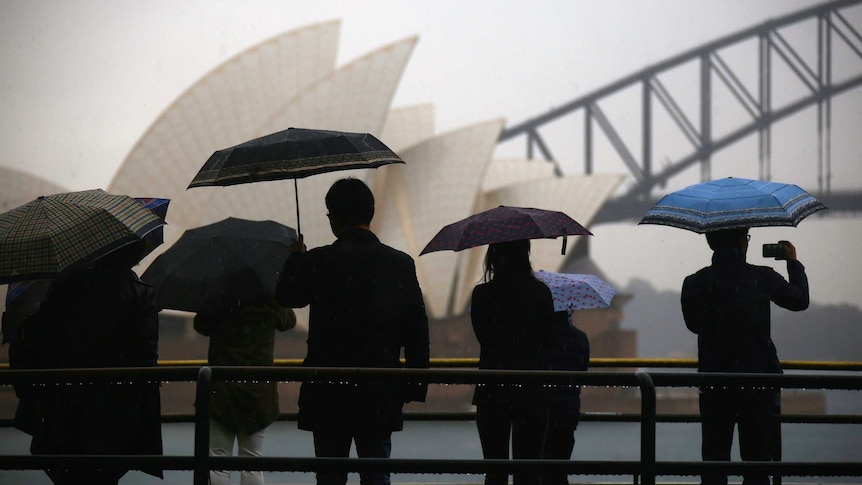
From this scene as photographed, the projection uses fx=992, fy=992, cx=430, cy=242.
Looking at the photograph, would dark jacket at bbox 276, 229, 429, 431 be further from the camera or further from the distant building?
the distant building

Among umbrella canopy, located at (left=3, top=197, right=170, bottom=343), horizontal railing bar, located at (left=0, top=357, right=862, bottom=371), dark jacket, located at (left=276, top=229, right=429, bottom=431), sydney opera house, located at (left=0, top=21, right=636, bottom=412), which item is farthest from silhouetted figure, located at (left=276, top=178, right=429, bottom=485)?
sydney opera house, located at (left=0, top=21, right=636, bottom=412)

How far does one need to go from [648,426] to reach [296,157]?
50.2 inches

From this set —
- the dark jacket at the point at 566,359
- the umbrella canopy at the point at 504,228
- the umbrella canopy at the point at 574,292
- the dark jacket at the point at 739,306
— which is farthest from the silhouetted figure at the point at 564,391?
the dark jacket at the point at 739,306

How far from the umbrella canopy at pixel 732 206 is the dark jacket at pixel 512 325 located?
0.58m

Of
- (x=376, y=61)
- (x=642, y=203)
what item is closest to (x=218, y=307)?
(x=376, y=61)

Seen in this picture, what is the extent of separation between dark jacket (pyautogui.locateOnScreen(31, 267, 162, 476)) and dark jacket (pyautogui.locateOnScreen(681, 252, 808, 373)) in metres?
1.55

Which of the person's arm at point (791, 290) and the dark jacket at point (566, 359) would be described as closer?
the person's arm at point (791, 290)

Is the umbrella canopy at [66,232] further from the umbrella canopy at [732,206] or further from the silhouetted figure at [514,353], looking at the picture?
the umbrella canopy at [732,206]

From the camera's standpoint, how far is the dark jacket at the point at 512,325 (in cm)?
269

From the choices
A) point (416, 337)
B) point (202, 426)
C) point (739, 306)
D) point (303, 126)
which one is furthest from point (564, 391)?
point (303, 126)

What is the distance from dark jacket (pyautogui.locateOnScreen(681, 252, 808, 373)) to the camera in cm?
287

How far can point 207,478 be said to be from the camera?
2256mm

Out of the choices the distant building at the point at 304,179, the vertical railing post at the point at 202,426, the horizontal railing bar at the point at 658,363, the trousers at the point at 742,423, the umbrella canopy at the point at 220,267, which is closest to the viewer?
the vertical railing post at the point at 202,426

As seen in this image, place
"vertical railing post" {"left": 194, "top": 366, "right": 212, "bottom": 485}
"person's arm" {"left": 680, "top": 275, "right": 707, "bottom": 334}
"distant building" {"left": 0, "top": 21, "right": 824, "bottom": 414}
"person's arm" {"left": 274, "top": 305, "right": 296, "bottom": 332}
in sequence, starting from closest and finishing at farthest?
"vertical railing post" {"left": 194, "top": 366, "right": 212, "bottom": 485}, "person's arm" {"left": 680, "top": 275, "right": 707, "bottom": 334}, "person's arm" {"left": 274, "top": 305, "right": 296, "bottom": 332}, "distant building" {"left": 0, "top": 21, "right": 824, "bottom": 414}
